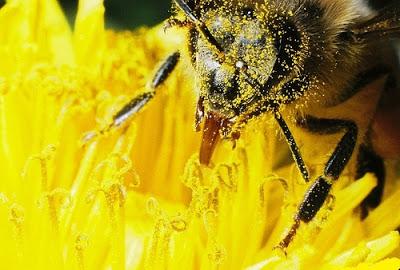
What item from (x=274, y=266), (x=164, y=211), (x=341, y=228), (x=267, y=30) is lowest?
(x=341, y=228)

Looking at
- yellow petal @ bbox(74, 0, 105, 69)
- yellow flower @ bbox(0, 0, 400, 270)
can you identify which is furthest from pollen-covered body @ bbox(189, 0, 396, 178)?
yellow petal @ bbox(74, 0, 105, 69)

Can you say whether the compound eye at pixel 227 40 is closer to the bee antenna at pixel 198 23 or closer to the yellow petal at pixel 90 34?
the bee antenna at pixel 198 23

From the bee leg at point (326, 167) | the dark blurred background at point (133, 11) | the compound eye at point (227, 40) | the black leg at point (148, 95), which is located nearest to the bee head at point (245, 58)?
the compound eye at point (227, 40)

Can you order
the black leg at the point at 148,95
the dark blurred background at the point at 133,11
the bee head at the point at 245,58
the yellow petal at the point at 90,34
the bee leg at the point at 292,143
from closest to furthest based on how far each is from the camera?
the bee head at the point at 245,58 < the bee leg at the point at 292,143 < the black leg at the point at 148,95 < the yellow petal at the point at 90,34 < the dark blurred background at the point at 133,11

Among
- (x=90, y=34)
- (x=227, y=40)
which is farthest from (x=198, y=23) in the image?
(x=90, y=34)

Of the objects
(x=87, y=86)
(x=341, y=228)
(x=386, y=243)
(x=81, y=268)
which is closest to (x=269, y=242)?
(x=341, y=228)

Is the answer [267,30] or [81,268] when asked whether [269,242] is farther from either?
[267,30]
